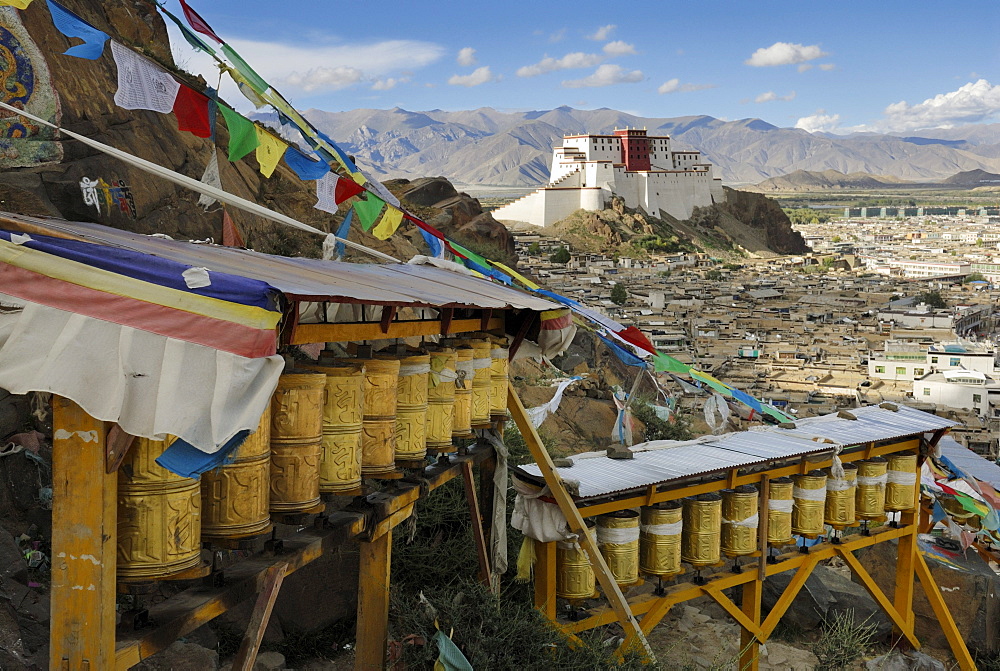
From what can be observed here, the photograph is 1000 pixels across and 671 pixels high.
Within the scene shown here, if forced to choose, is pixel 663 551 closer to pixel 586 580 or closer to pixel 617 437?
pixel 586 580

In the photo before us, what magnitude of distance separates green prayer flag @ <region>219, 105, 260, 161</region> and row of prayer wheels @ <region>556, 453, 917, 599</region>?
2.52m

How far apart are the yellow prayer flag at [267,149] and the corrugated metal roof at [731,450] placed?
6.54 feet

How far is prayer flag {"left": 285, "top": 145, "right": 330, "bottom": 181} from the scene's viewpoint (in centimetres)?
Answer: 489

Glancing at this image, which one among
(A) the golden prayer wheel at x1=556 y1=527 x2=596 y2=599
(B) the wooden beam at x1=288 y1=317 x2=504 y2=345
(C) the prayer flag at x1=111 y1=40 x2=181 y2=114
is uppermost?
(C) the prayer flag at x1=111 y1=40 x2=181 y2=114

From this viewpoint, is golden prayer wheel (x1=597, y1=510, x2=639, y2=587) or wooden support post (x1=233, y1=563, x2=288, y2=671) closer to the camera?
wooden support post (x1=233, y1=563, x2=288, y2=671)

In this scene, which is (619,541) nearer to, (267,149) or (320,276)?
(320,276)

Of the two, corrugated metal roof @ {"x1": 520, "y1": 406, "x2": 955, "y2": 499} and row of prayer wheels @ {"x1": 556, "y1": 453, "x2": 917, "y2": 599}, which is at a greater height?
corrugated metal roof @ {"x1": 520, "y1": 406, "x2": 955, "y2": 499}

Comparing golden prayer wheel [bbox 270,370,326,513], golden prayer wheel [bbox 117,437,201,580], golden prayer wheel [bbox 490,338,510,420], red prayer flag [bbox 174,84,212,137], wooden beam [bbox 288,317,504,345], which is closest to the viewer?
golden prayer wheel [bbox 117,437,201,580]

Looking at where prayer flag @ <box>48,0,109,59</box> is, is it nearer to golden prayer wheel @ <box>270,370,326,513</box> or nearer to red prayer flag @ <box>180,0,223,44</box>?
red prayer flag @ <box>180,0,223,44</box>

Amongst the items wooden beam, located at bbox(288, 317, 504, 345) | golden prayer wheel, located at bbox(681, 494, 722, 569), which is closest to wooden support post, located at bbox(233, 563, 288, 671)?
wooden beam, located at bbox(288, 317, 504, 345)

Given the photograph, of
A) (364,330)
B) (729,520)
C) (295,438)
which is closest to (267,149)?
(364,330)

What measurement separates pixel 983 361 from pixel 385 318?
1453 inches

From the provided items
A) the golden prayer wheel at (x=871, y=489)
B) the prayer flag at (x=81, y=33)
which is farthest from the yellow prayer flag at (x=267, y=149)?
the golden prayer wheel at (x=871, y=489)

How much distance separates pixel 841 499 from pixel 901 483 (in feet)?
2.41
